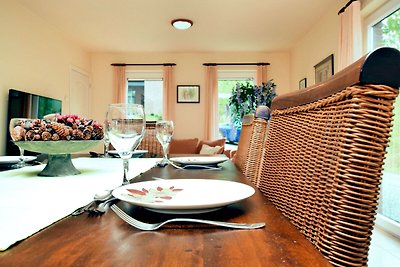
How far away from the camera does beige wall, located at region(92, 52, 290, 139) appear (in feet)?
19.1

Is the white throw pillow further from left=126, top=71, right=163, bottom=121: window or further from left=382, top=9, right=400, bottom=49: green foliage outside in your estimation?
left=382, top=9, right=400, bottom=49: green foliage outside

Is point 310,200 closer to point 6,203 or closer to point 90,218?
point 90,218

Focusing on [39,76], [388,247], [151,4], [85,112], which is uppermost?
[151,4]

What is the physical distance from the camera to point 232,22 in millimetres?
4246

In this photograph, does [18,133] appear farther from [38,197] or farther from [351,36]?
[351,36]

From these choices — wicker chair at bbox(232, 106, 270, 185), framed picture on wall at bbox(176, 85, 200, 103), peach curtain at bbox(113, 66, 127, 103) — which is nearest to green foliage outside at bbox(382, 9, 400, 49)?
wicker chair at bbox(232, 106, 270, 185)

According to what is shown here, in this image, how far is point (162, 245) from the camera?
385 millimetres

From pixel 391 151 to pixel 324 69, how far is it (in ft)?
5.47

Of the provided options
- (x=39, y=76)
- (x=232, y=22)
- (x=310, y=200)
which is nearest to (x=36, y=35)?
(x=39, y=76)

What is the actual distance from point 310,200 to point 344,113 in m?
0.20

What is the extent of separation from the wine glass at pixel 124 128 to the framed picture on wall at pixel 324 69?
3.36 meters

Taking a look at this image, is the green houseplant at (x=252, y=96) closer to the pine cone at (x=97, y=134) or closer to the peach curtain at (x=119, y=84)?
the peach curtain at (x=119, y=84)

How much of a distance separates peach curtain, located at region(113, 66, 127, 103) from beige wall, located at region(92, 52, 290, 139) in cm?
18

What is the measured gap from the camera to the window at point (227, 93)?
5.90 meters
